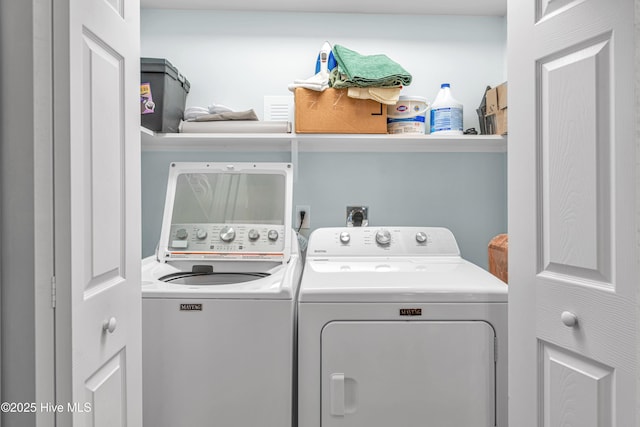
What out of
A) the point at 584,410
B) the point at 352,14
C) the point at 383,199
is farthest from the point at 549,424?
Answer: the point at 352,14

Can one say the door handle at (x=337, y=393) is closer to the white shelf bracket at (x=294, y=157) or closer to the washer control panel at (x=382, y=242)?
the washer control panel at (x=382, y=242)

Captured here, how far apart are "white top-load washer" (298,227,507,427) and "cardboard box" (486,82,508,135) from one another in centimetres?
97

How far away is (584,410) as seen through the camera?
959 mm

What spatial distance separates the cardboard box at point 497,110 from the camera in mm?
2064

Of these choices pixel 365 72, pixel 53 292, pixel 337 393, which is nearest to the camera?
pixel 53 292

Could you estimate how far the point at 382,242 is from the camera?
212 centimetres

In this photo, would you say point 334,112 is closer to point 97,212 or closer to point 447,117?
point 447,117

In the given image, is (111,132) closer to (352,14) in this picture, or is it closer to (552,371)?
(552,371)

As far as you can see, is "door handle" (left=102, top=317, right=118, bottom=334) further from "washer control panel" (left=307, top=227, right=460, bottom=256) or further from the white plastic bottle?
the white plastic bottle

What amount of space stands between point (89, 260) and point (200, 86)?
5.65 feet

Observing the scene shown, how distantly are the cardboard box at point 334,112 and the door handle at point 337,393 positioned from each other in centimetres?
114

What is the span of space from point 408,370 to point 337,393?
0.26 m

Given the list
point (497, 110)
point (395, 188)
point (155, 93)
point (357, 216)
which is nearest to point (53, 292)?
point (155, 93)

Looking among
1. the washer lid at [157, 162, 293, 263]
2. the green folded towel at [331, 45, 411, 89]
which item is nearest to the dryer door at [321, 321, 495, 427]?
the washer lid at [157, 162, 293, 263]
